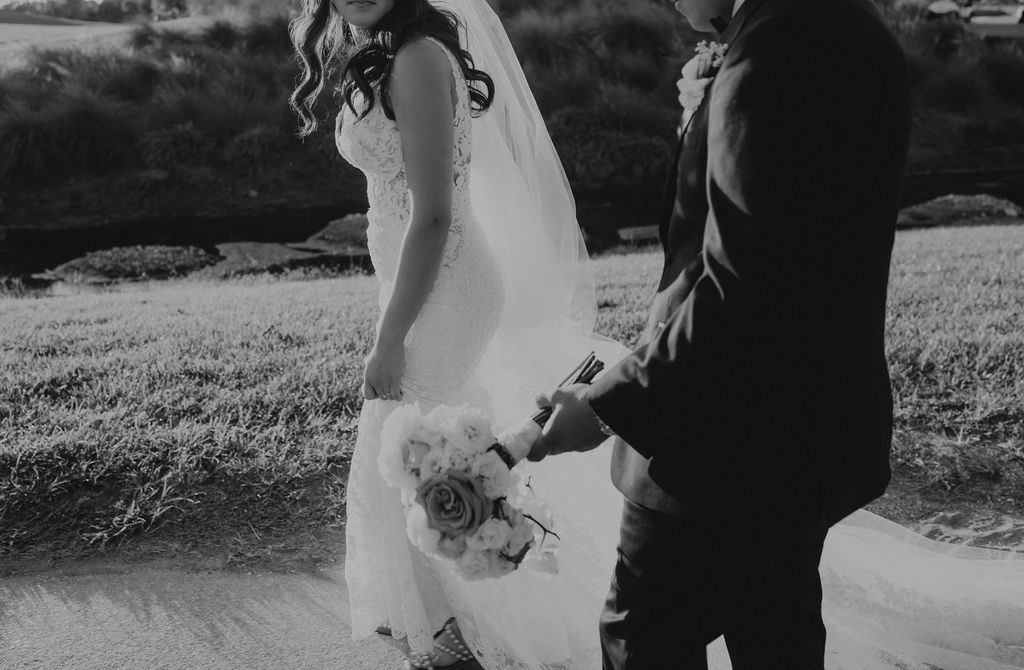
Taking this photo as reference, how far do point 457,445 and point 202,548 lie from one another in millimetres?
1884

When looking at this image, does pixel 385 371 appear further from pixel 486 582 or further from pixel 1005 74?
pixel 1005 74

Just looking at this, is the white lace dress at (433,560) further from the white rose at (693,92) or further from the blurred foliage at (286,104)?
the blurred foliage at (286,104)

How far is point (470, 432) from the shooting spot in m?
1.61

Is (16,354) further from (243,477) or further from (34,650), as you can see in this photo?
(34,650)

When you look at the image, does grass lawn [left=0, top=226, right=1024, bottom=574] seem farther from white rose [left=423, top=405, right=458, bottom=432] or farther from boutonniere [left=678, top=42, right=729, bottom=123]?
boutonniere [left=678, top=42, right=729, bottom=123]

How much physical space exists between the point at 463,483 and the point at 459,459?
0.15 ft

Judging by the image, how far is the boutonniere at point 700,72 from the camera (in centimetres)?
146

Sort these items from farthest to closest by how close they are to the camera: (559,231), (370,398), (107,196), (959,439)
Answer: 1. (107,196)
2. (959,439)
3. (559,231)
4. (370,398)

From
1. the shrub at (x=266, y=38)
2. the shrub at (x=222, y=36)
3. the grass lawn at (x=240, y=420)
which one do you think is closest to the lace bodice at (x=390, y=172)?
the grass lawn at (x=240, y=420)

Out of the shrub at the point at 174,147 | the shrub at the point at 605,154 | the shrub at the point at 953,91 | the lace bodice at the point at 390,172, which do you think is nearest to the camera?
the lace bodice at the point at 390,172

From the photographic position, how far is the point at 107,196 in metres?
13.7

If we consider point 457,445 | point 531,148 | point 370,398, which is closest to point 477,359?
point 370,398

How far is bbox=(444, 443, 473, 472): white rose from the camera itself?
158 centimetres

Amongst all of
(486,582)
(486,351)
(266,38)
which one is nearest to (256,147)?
(266,38)
